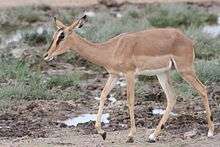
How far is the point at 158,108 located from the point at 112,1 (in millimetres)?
23594

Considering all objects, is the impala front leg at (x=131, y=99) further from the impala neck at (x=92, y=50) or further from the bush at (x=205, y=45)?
the bush at (x=205, y=45)

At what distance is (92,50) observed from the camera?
424 inches

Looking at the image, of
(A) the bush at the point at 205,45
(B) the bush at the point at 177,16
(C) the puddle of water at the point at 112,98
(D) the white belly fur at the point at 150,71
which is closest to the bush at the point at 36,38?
(A) the bush at the point at 205,45

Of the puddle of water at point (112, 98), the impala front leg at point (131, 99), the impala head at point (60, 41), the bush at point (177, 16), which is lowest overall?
the bush at point (177, 16)

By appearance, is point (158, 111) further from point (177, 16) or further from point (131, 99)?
point (177, 16)

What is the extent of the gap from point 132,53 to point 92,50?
0.62 m

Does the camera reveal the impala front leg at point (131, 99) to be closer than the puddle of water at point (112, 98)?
Yes

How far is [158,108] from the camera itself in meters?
13.8

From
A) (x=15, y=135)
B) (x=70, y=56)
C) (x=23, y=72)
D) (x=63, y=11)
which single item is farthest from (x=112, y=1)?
(x=15, y=135)

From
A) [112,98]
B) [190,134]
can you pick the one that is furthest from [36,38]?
[190,134]

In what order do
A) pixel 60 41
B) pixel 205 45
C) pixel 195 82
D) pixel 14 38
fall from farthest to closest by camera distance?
1. pixel 14 38
2. pixel 205 45
3. pixel 195 82
4. pixel 60 41

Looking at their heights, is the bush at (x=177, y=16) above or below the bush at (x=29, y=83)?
below

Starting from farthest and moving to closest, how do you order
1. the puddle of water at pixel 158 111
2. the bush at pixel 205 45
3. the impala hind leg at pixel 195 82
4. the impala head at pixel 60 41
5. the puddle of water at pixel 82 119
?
the bush at pixel 205 45
the puddle of water at pixel 158 111
the puddle of water at pixel 82 119
the impala hind leg at pixel 195 82
the impala head at pixel 60 41

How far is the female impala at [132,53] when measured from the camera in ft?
34.4
